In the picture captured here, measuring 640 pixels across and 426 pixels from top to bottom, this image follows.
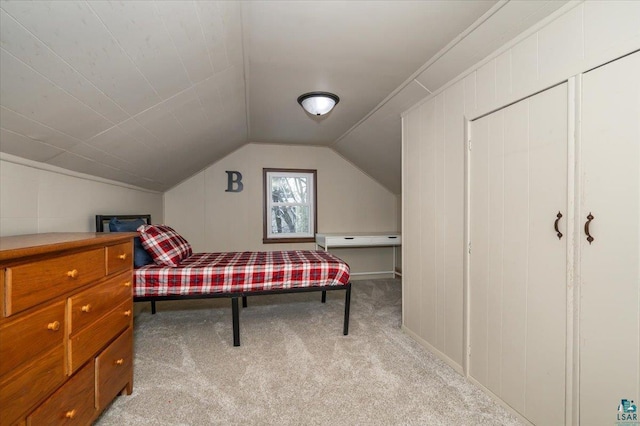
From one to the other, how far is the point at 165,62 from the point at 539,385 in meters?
2.59

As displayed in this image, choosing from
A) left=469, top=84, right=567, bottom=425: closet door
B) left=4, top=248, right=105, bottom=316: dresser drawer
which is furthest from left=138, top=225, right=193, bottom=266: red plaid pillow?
left=469, top=84, right=567, bottom=425: closet door

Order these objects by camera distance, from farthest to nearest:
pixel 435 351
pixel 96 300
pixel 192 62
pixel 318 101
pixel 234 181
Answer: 1. pixel 234 181
2. pixel 318 101
3. pixel 435 351
4. pixel 192 62
5. pixel 96 300

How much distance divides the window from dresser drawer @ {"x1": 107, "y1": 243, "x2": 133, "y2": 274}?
2.98 meters

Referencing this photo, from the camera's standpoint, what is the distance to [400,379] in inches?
77.9

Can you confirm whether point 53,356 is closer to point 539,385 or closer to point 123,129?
point 123,129

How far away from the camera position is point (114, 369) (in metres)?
1.60

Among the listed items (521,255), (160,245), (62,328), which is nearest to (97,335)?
(62,328)

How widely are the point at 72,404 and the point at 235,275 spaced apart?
1.37 m

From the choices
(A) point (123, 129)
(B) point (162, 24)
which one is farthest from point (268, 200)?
(B) point (162, 24)

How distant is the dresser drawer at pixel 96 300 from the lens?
1.27 m

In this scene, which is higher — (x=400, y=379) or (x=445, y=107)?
(x=445, y=107)

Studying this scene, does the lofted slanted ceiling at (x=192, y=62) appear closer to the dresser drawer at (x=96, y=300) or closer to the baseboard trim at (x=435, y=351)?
the dresser drawer at (x=96, y=300)

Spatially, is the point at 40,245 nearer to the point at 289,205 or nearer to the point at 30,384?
the point at 30,384

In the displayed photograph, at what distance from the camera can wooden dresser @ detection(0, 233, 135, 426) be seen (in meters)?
0.95
